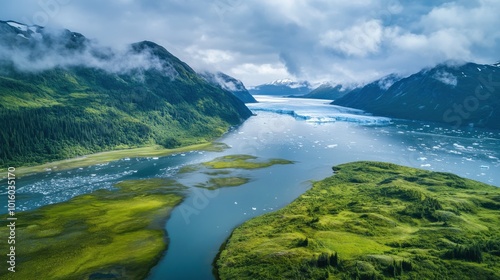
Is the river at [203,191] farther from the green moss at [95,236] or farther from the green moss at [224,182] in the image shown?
the green moss at [95,236]

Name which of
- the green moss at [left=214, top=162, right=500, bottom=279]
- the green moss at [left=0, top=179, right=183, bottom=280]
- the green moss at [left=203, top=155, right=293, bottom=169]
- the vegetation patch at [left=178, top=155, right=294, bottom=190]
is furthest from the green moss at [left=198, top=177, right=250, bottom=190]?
the green moss at [left=214, top=162, right=500, bottom=279]

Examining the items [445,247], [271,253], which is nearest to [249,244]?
[271,253]

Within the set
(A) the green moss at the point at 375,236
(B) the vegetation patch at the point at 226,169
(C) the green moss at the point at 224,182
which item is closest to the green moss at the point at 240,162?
(B) the vegetation patch at the point at 226,169

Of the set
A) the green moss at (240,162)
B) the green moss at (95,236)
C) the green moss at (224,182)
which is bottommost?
the green moss at (95,236)

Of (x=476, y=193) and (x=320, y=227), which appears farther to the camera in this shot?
(x=476, y=193)

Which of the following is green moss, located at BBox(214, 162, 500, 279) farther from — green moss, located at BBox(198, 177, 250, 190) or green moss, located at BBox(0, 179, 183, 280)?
green moss, located at BBox(198, 177, 250, 190)

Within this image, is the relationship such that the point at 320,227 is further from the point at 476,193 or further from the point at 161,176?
the point at 161,176
